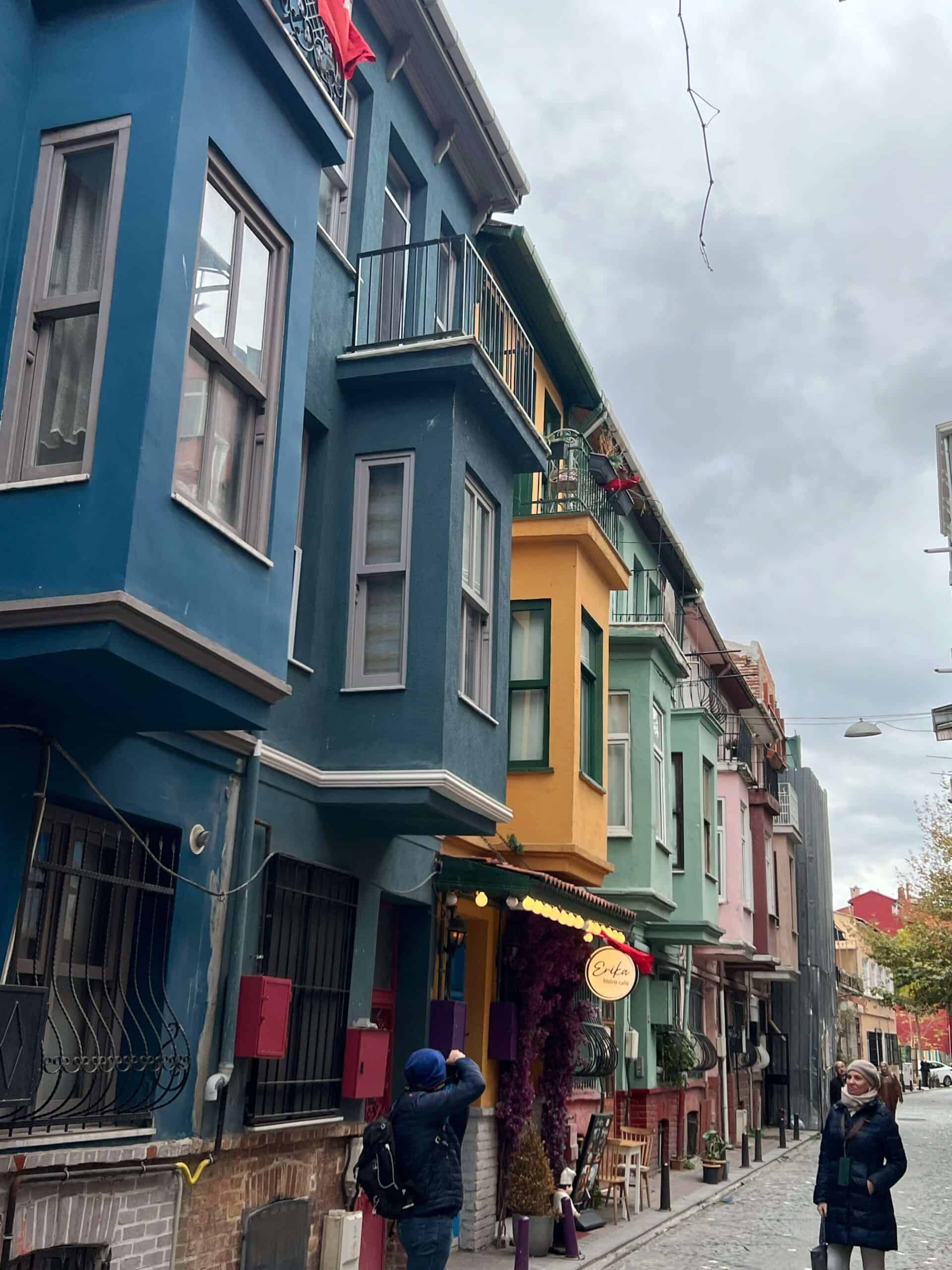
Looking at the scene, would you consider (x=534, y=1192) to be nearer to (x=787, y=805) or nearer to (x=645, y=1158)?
(x=645, y=1158)

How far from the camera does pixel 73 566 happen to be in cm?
649

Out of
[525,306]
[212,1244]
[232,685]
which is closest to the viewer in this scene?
[232,685]

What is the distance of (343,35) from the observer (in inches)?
375

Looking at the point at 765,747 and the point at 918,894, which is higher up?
the point at 765,747

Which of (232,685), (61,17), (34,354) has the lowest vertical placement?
(232,685)

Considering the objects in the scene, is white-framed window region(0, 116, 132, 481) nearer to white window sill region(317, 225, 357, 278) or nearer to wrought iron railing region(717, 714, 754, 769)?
white window sill region(317, 225, 357, 278)

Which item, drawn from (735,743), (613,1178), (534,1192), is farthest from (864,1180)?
(735,743)

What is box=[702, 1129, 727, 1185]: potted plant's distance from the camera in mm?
20750

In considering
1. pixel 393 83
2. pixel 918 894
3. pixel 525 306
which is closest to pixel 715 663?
Answer: pixel 918 894

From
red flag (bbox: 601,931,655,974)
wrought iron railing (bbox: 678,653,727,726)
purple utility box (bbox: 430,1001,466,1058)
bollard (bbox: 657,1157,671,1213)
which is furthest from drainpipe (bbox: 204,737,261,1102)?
wrought iron railing (bbox: 678,653,727,726)

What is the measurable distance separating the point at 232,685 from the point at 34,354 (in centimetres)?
213

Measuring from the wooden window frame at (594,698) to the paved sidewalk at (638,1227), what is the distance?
5.09 meters

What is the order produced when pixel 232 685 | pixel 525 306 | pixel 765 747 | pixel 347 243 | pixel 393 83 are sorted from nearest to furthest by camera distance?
pixel 232 685 < pixel 347 243 < pixel 393 83 < pixel 525 306 < pixel 765 747

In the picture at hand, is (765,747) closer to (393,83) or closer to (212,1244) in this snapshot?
(393,83)
